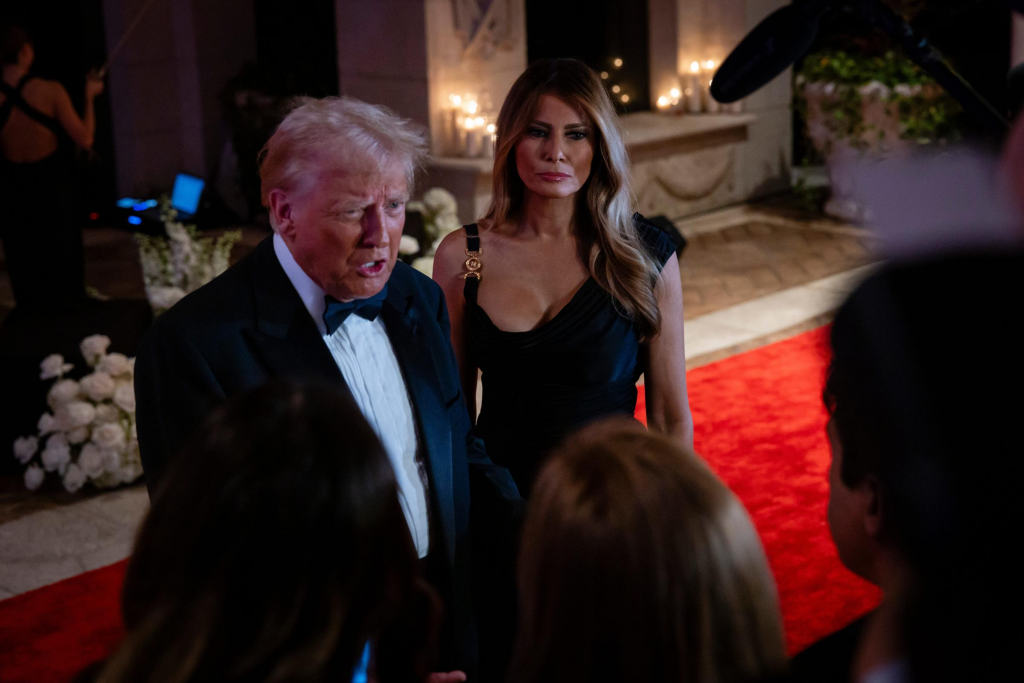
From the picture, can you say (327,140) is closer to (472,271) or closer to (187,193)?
(472,271)

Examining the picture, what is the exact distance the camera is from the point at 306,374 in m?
1.63

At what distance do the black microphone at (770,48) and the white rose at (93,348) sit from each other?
3383mm

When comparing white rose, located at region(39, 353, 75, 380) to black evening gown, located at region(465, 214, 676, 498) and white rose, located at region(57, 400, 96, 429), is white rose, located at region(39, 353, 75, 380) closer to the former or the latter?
white rose, located at region(57, 400, 96, 429)

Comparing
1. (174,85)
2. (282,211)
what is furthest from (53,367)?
(174,85)

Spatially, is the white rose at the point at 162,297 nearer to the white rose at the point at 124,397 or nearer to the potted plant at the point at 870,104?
the white rose at the point at 124,397

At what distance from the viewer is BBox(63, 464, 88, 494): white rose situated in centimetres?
396

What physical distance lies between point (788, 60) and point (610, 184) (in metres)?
1.16

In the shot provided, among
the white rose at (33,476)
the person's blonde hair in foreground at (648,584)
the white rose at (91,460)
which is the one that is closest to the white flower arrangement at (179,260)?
the white rose at (91,460)

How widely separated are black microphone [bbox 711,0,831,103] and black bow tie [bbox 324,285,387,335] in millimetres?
665

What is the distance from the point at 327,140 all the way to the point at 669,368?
1074 mm

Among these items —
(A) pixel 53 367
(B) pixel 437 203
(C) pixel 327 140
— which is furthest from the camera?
(B) pixel 437 203

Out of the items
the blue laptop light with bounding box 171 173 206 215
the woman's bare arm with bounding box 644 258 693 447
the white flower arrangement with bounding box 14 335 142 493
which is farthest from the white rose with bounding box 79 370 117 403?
the blue laptop light with bounding box 171 173 206 215

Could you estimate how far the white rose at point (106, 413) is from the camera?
4.02 metres

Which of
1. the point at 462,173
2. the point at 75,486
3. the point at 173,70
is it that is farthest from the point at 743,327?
the point at 173,70
